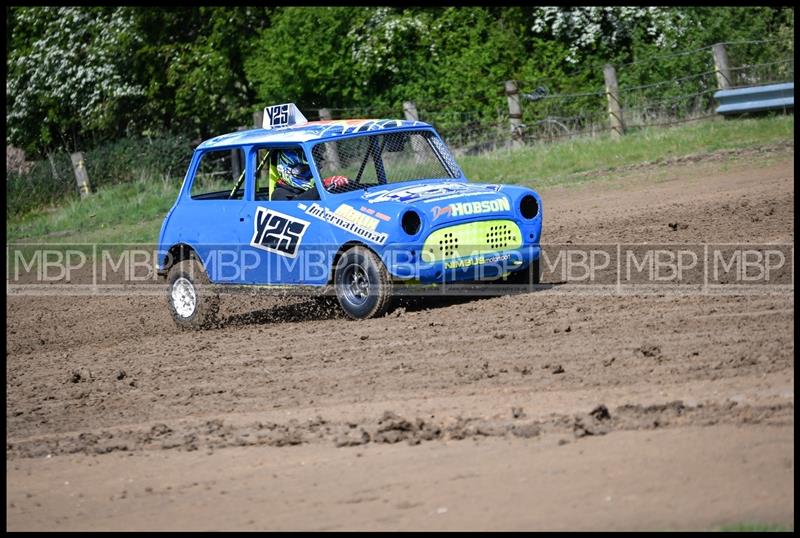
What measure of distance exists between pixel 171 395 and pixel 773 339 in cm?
430

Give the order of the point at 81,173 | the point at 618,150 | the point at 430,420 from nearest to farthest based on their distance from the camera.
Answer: the point at 430,420
the point at 618,150
the point at 81,173

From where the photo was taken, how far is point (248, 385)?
8898 mm

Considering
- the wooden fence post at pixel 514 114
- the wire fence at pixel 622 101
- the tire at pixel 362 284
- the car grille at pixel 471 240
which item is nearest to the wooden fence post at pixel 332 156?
the tire at pixel 362 284

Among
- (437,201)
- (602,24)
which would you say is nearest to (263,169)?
(437,201)

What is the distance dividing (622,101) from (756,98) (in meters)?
3.53

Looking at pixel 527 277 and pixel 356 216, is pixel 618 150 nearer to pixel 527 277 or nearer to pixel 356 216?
pixel 527 277

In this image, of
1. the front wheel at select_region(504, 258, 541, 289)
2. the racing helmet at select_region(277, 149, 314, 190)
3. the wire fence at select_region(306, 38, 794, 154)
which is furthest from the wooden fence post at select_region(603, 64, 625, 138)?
the racing helmet at select_region(277, 149, 314, 190)

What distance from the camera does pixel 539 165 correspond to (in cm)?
2167

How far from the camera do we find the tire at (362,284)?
10.5 meters

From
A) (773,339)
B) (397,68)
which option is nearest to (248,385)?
(773,339)

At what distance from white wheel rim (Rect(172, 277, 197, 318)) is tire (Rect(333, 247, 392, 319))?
75.5 inches

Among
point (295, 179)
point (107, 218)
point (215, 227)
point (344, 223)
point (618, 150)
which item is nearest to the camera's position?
point (344, 223)

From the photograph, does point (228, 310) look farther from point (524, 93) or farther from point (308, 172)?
point (524, 93)

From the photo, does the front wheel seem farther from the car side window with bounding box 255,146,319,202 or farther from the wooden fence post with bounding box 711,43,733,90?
the wooden fence post with bounding box 711,43,733,90
